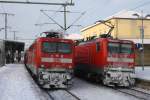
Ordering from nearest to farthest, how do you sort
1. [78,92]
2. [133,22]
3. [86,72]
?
[78,92] < [86,72] < [133,22]

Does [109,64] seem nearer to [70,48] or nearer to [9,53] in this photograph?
[70,48]

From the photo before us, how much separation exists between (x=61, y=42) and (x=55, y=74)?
1.94 metres

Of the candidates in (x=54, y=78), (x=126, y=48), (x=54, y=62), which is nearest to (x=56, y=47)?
(x=54, y=62)

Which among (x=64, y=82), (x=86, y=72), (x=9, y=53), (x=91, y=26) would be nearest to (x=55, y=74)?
(x=64, y=82)

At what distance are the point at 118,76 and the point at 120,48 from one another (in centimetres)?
179

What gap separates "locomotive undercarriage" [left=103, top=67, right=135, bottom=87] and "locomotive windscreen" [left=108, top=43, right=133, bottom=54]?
1.12 m

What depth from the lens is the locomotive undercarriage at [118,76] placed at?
85.0ft

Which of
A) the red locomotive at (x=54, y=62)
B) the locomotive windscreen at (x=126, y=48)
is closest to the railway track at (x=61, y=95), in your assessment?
the red locomotive at (x=54, y=62)

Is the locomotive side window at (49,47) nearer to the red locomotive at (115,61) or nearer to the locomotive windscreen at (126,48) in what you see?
the red locomotive at (115,61)

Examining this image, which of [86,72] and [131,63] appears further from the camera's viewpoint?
Answer: [86,72]

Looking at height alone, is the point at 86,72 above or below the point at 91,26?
below

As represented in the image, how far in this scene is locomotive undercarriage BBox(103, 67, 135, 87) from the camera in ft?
85.0

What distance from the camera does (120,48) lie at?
26531mm

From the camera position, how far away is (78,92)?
23.6 m
